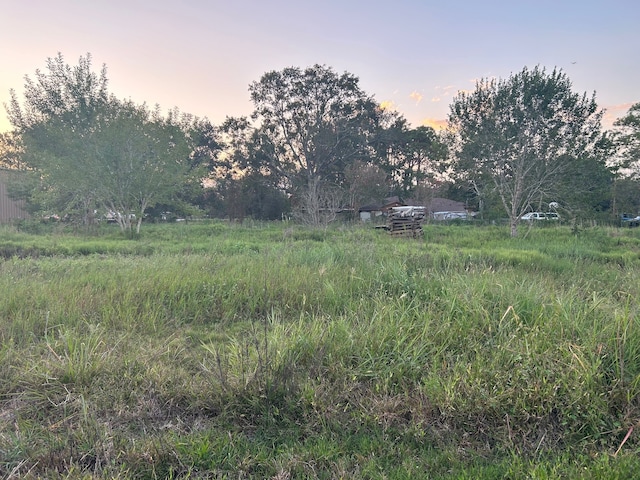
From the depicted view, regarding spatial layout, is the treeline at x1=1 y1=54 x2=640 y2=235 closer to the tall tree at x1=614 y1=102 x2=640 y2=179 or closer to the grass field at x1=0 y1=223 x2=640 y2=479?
the tall tree at x1=614 y1=102 x2=640 y2=179

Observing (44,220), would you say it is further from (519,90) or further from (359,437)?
(519,90)

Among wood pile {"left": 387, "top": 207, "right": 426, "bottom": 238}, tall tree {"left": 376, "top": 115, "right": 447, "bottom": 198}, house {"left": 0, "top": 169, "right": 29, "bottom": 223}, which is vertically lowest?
wood pile {"left": 387, "top": 207, "right": 426, "bottom": 238}

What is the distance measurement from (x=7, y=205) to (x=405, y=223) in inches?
1006

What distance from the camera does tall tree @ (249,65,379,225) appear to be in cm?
3375

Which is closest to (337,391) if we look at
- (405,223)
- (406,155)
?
(405,223)

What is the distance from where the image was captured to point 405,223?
50.2ft

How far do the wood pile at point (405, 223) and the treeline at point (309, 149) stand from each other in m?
3.59

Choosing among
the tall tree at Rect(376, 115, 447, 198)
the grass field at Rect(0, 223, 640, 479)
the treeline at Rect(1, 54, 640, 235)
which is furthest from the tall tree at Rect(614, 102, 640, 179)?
the grass field at Rect(0, 223, 640, 479)

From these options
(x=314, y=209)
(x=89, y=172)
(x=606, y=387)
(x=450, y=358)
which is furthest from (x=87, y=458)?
(x=314, y=209)

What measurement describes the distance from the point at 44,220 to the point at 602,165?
2783cm

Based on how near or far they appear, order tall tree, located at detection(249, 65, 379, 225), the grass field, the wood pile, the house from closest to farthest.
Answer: the grass field → the wood pile → the house → tall tree, located at detection(249, 65, 379, 225)

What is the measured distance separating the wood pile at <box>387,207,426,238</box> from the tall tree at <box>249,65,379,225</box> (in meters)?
18.3

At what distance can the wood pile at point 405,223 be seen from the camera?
1471cm

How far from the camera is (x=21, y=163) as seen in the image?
22.6m
